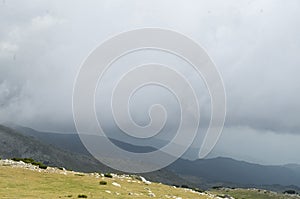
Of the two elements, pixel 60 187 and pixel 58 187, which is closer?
pixel 58 187

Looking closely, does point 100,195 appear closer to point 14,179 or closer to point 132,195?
point 132,195

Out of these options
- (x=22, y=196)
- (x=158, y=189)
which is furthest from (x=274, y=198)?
(x=22, y=196)

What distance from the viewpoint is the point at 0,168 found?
145ft

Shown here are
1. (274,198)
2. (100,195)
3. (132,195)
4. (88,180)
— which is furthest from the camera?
(274,198)

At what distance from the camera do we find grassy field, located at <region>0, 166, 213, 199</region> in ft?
111

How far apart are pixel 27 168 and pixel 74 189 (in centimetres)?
1229

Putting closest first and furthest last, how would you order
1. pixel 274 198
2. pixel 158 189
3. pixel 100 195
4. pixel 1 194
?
pixel 1 194 < pixel 100 195 < pixel 158 189 < pixel 274 198

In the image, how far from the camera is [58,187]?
38000 millimetres

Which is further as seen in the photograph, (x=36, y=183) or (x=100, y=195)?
(x=36, y=183)

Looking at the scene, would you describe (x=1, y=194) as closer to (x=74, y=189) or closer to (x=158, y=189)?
(x=74, y=189)

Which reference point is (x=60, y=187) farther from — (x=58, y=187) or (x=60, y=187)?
(x=58, y=187)

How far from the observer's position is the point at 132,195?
37.8 meters

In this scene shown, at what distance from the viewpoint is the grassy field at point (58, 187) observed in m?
33.8

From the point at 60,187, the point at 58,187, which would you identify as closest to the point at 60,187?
the point at 60,187
